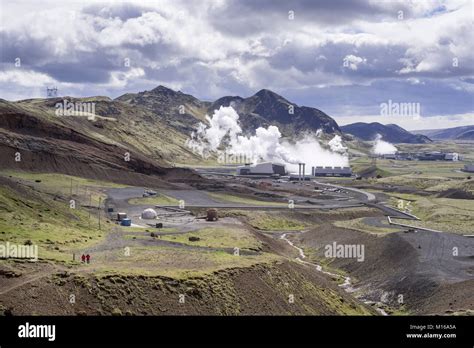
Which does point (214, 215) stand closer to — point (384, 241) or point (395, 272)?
point (384, 241)

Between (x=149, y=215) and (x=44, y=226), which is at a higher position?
(x=44, y=226)

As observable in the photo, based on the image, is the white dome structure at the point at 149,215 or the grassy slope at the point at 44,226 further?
the white dome structure at the point at 149,215

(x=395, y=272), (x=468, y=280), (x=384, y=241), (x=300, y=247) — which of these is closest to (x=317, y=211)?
(x=300, y=247)

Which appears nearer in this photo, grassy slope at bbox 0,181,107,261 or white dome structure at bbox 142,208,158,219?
grassy slope at bbox 0,181,107,261

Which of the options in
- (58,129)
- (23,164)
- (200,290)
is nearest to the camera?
(200,290)

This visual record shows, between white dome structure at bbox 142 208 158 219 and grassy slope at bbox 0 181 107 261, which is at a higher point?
grassy slope at bbox 0 181 107 261

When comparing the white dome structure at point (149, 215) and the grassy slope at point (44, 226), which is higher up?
the grassy slope at point (44, 226)

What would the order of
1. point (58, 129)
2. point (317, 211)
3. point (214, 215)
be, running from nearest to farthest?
point (214, 215)
point (317, 211)
point (58, 129)

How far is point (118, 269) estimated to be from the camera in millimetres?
54312

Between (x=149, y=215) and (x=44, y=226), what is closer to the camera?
(x=44, y=226)

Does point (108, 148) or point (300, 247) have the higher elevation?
point (108, 148)

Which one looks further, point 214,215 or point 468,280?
point 214,215
